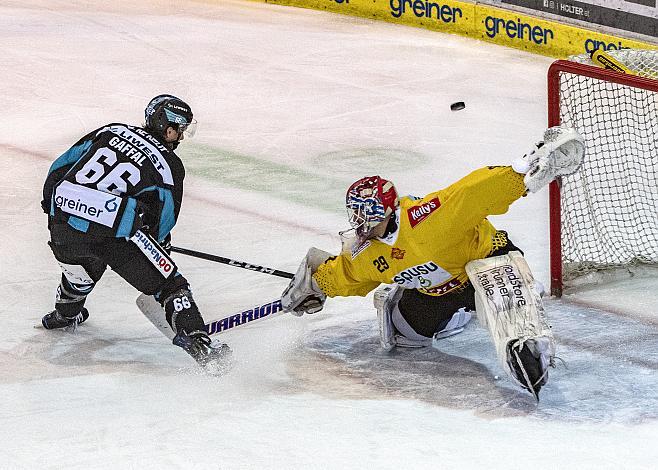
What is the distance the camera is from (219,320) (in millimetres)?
4191

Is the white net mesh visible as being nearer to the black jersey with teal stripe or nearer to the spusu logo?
the spusu logo

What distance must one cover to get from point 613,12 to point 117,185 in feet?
16.8

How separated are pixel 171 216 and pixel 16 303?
95 cm

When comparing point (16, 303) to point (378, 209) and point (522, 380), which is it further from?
point (522, 380)

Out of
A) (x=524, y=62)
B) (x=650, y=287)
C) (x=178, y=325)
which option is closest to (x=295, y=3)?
(x=524, y=62)

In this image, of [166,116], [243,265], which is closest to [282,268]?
[243,265]

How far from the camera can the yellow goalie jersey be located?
365 centimetres

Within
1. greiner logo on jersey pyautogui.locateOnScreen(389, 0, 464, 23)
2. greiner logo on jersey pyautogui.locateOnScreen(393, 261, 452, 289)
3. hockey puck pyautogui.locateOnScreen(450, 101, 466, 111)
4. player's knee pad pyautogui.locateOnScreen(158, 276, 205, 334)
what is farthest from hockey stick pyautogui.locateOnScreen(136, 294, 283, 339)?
greiner logo on jersey pyautogui.locateOnScreen(389, 0, 464, 23)

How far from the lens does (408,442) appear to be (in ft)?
11.2

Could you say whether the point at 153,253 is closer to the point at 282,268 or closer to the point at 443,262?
the point at 443,262

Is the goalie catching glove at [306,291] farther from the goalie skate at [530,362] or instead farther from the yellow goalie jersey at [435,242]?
the goalie skate at [530,362]

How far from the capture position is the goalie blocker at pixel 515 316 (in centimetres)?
364

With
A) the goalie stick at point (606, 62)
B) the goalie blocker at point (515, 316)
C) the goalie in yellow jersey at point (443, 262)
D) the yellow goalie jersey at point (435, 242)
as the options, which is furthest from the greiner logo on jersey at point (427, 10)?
the goalie blocker at point (515, 316)

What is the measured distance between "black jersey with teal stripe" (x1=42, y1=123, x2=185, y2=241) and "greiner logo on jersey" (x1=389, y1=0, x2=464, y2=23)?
209 inches
